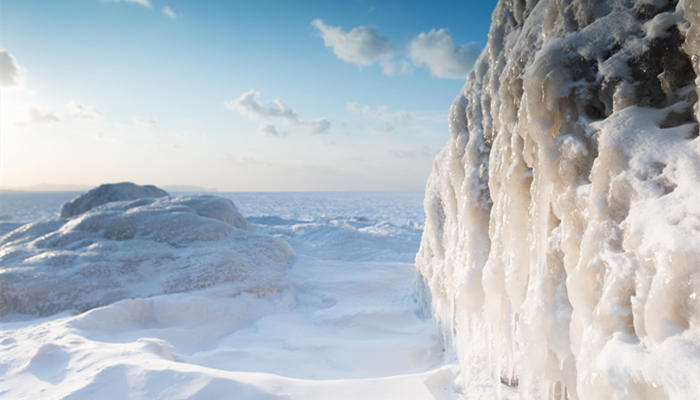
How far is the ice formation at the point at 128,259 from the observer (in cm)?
497

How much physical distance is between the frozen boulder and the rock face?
12.3 m

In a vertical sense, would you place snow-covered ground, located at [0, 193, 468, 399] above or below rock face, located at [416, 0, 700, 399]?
below

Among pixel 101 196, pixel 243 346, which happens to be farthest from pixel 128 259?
pixel 101 196

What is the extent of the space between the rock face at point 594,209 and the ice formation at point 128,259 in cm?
405

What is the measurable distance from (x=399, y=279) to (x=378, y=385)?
385 centimetres

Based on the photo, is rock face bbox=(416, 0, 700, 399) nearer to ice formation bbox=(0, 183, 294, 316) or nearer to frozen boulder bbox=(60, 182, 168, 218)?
ice formation bbox=(0, 183, 294, 316)

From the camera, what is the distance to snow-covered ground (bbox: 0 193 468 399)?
8.07ft

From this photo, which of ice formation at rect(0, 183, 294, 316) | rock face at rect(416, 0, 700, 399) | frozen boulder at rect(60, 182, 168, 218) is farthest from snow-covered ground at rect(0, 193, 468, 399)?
frozen boulder at rect(60, 182, 168, 218)

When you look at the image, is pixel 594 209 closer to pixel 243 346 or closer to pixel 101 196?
pixel 243 346

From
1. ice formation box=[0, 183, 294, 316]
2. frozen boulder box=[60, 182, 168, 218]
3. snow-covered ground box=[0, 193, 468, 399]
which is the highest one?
frozen boulder box=[60, 182, 168, 218]

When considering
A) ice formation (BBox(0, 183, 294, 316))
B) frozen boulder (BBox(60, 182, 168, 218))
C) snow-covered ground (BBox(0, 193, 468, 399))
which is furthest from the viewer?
frozen boulder (BBox(60, 182, 168, 218))

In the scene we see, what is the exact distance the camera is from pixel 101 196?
11602 millimetres

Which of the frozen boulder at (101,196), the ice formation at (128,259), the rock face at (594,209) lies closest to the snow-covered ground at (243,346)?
the ice formation at (128,259)

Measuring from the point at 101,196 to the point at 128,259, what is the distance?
746cm
